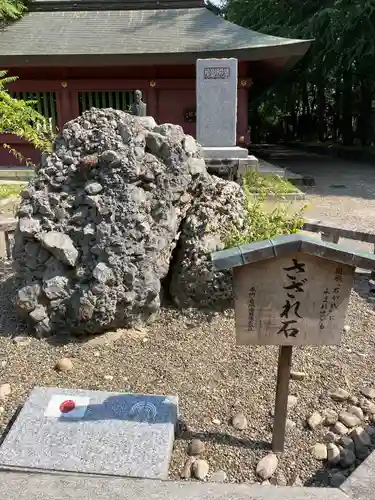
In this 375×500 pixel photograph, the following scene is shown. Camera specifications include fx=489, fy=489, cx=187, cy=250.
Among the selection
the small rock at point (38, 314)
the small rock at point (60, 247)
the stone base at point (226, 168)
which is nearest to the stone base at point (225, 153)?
the stone base at point (226, 168)

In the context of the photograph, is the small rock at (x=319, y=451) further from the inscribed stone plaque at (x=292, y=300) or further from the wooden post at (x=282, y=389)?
the inscribed stone plaque at (x=292, y=300)

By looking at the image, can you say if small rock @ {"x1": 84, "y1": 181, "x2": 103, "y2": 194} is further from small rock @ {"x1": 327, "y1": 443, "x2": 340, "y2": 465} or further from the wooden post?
small rock @ {"x1": 327, "y1": 443, "x2": 340, "y2": 465}

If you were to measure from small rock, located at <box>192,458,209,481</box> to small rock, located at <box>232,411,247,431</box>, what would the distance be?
1.04 feet

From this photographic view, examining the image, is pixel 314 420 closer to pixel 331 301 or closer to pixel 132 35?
pixel 331 301

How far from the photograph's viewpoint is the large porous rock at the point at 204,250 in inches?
Result: 147

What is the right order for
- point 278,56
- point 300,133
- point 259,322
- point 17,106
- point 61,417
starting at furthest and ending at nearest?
point 300,133
point 278,56
point 17,106
point 61,417
point 259,322

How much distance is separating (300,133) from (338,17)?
15.0m

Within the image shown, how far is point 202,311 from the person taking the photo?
3.80 m

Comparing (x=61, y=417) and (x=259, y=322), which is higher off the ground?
(x=259, y=322)

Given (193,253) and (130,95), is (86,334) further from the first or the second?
(130,95)

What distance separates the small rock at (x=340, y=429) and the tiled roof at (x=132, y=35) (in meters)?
10.3

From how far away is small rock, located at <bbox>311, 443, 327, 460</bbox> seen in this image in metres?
2.43

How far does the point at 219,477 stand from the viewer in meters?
2.28

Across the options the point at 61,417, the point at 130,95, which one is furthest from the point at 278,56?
the point at 61,417
